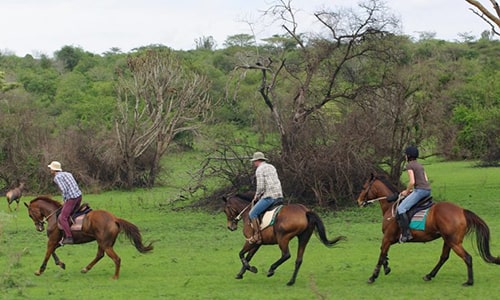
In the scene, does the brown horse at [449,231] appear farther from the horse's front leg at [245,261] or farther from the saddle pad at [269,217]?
the horse's front leg at [245,261]

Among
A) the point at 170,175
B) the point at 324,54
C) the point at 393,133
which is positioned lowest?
the point at 170,175

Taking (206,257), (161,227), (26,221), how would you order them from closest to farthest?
1. (206,257)
2. (161,227)
3. (26,221)

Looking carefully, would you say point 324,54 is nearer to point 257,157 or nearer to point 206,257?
point 206,257

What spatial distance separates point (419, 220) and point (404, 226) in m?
0.26

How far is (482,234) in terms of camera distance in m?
12.5

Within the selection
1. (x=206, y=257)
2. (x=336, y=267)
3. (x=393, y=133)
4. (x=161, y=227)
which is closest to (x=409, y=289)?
(x=336, y=267)

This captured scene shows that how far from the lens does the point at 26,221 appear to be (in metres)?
26.7

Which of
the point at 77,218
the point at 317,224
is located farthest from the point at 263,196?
the point at 77,218

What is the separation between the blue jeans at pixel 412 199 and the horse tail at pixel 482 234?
32.6 inches

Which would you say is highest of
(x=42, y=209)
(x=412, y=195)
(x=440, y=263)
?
(x=412, y=195)

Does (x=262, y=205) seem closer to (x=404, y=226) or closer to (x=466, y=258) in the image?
(x=404, y=226)

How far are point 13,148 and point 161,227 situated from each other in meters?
17.1

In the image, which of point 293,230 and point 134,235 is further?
point 134,235

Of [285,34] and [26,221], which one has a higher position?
[285,34]
